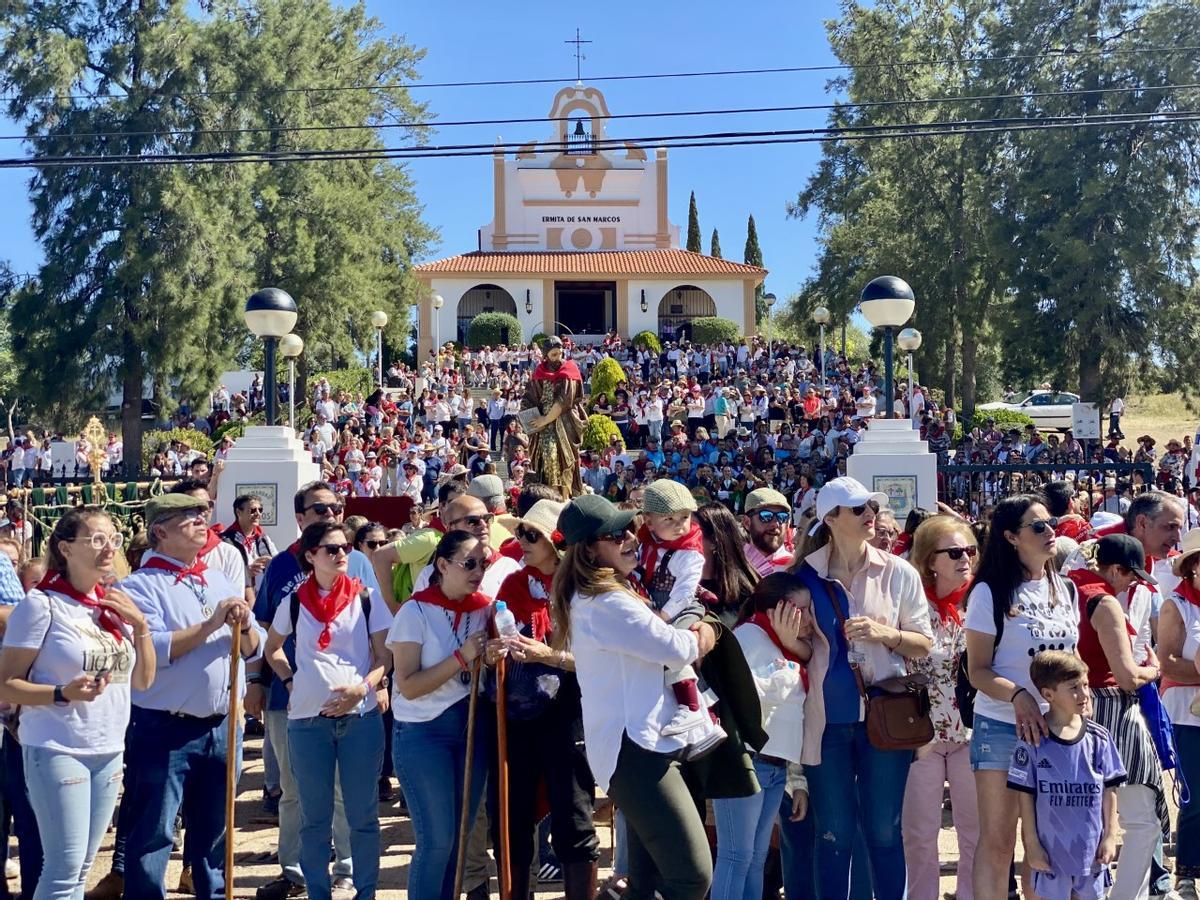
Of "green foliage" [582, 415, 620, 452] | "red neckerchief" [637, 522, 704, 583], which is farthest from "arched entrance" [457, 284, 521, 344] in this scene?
Result: "red neckerchief" [637, 522, 704, 583]

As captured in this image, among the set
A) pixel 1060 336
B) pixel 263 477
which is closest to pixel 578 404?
pixel 263 477

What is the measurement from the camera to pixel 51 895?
4754 millimetres

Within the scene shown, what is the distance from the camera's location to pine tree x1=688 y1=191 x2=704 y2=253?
2859 inches

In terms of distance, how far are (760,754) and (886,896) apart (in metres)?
0.78

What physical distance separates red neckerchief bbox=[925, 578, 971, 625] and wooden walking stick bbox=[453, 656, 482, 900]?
2017mm

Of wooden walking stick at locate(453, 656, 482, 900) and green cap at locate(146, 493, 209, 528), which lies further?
green cap at locate(146, 493, 209, 528)

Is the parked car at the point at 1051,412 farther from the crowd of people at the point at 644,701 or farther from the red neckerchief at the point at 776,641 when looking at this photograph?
the red neckerchief at the point at 776,641

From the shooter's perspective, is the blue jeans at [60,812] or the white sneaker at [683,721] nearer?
the white sneaker at [683,721]

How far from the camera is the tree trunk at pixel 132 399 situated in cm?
2991

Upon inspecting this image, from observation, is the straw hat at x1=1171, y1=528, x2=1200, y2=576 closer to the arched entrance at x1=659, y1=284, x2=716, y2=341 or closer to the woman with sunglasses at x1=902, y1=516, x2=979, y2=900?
the woman with sunglasses at x1=902, y1=516, x2=979, y2=900

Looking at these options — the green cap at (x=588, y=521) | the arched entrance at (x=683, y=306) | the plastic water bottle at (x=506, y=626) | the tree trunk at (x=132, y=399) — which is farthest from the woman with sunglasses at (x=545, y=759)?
the arched entrance at (x=683, y=306)

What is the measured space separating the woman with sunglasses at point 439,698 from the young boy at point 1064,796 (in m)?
2.19

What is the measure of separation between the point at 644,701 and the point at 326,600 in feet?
6.03

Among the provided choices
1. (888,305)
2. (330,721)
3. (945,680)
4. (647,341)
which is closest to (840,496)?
(945,680)
